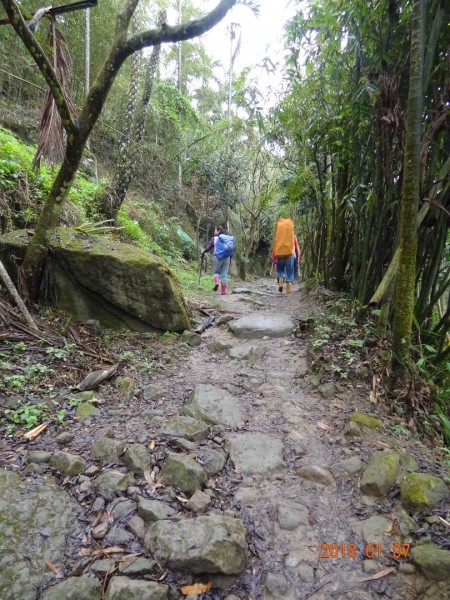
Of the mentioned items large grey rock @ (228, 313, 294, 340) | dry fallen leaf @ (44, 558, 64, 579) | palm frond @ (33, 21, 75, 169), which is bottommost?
dry fallen leaf @ (44, 558, 64, 579)

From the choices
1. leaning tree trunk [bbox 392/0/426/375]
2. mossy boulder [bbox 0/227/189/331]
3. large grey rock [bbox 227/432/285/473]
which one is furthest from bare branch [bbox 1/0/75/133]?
large grey rock [bbox 227/432/285/473]

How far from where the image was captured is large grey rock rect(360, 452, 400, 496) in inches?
74.4

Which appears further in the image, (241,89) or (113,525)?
(241,89)

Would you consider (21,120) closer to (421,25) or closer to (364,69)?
(364,69)

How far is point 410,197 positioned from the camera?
2.46 metres

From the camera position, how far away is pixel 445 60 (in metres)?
2.66

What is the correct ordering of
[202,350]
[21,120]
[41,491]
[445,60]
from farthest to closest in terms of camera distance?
1. [21,120]
2. [202,350]
3. [445,60]
4. [41,491]

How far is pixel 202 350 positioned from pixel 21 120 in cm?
777

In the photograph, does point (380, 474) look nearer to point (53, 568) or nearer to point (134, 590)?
point (134, 590)

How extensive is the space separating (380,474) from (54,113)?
4175mm

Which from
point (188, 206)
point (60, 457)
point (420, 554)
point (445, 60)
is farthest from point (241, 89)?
point (188, 206)

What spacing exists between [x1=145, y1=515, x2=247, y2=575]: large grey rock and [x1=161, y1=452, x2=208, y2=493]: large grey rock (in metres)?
0.27

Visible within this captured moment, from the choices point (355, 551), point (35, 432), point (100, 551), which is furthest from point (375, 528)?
point (35, 432)

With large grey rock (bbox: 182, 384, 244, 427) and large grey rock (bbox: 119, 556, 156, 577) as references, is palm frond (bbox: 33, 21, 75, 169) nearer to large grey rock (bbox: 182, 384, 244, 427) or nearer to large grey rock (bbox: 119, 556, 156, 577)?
large grey rock (bbox: 182, 384, 244, 427)
